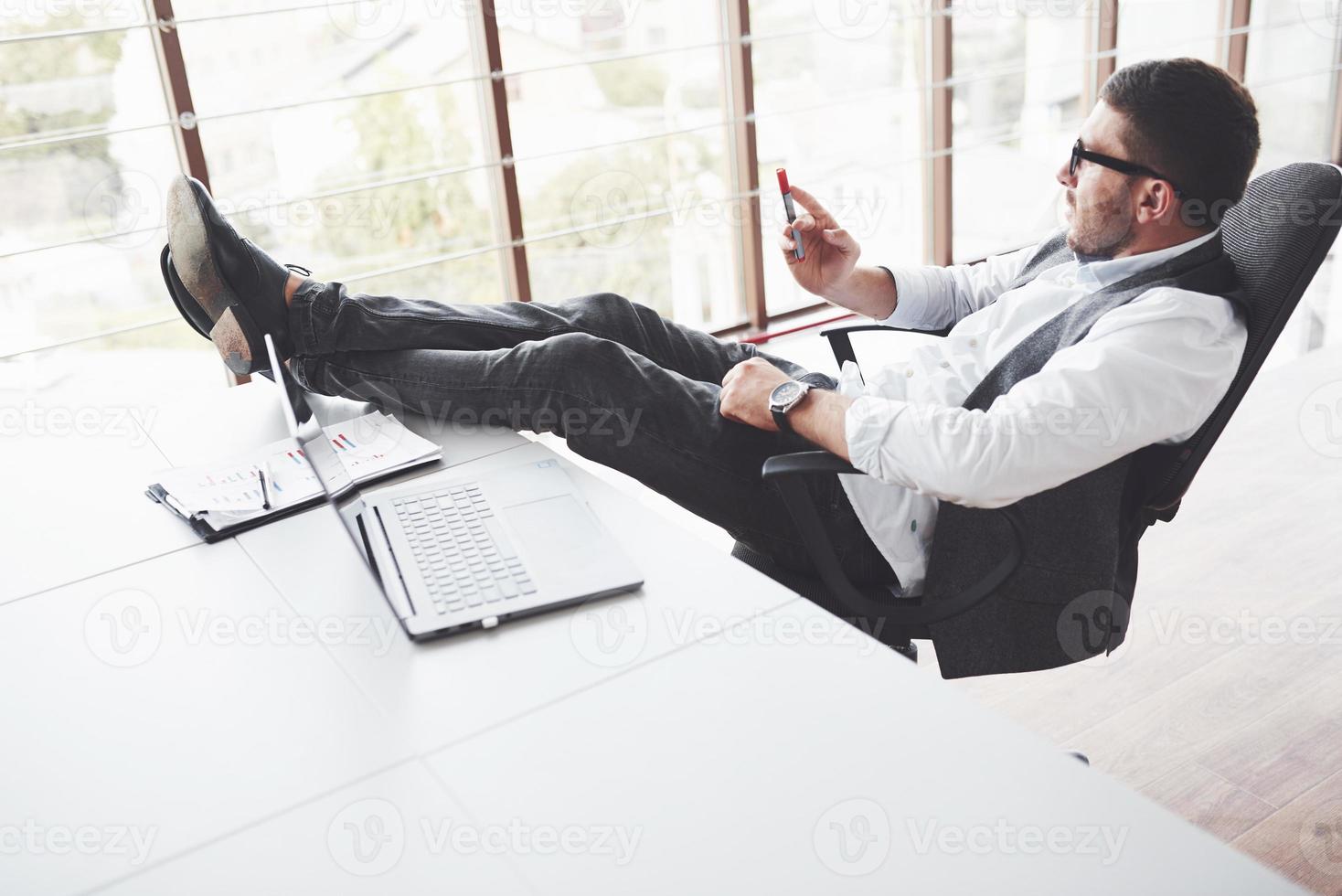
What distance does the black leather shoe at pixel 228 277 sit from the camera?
1.72 metres

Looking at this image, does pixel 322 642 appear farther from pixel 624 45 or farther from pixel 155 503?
pixel 624 45

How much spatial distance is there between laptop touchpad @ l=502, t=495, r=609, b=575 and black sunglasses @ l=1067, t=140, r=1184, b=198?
2.84ft

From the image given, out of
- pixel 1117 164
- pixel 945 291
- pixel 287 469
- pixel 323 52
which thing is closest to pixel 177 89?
Answer: pixel 323 52

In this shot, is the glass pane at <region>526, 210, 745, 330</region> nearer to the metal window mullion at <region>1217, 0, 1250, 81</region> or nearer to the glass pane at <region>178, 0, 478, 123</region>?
the glass pane at <region>178, 0, 478, 123</region>

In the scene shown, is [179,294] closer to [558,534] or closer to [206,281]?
[206,281]

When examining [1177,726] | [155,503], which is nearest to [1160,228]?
[1177,726]

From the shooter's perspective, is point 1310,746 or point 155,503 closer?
point 155,503

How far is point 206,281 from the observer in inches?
68.3

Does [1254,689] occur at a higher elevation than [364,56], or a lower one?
lower

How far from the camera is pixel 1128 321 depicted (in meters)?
1.41

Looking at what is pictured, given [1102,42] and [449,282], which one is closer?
[449,282]

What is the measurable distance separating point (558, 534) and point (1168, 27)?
4657mm

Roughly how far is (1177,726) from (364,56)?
3010mm

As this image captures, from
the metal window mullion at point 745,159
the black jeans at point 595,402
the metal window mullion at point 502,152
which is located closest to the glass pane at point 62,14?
the metal window mullion at point 502,152
